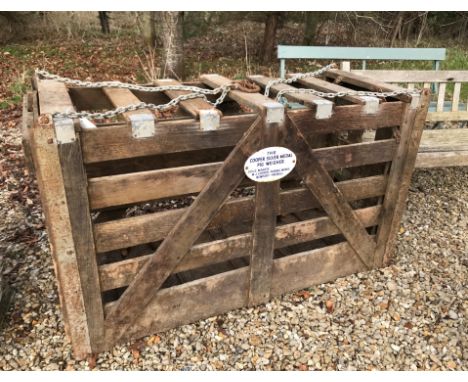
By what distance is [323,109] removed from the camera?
2588 millimetres

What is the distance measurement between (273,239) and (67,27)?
12.0 meters

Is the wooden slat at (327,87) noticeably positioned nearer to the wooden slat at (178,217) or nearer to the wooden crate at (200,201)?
the wooden crate at (200,201)

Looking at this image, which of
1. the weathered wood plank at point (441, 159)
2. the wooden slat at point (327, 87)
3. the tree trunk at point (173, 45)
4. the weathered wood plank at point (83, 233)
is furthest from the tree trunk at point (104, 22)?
the weathered wood plank at point (83, 233)

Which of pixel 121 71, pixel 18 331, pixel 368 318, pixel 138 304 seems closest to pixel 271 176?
pixel 138 304

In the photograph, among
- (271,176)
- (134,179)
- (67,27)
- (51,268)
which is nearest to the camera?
(134,179)

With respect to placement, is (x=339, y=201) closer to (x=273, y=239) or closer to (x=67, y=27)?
(x=273, y=239)

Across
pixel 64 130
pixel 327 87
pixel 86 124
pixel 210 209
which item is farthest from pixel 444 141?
pixel 64 130

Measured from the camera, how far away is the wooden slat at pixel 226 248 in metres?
2.56

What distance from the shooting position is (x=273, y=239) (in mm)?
2912

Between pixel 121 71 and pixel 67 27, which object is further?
pixel 67 27

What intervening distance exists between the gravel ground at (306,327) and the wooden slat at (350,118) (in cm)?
133

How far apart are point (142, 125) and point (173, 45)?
19.6ft

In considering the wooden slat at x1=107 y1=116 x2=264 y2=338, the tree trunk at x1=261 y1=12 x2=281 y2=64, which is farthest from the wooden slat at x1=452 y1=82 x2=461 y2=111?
the tree trunk at x1=261 y1=12 x2=281 y2=64
